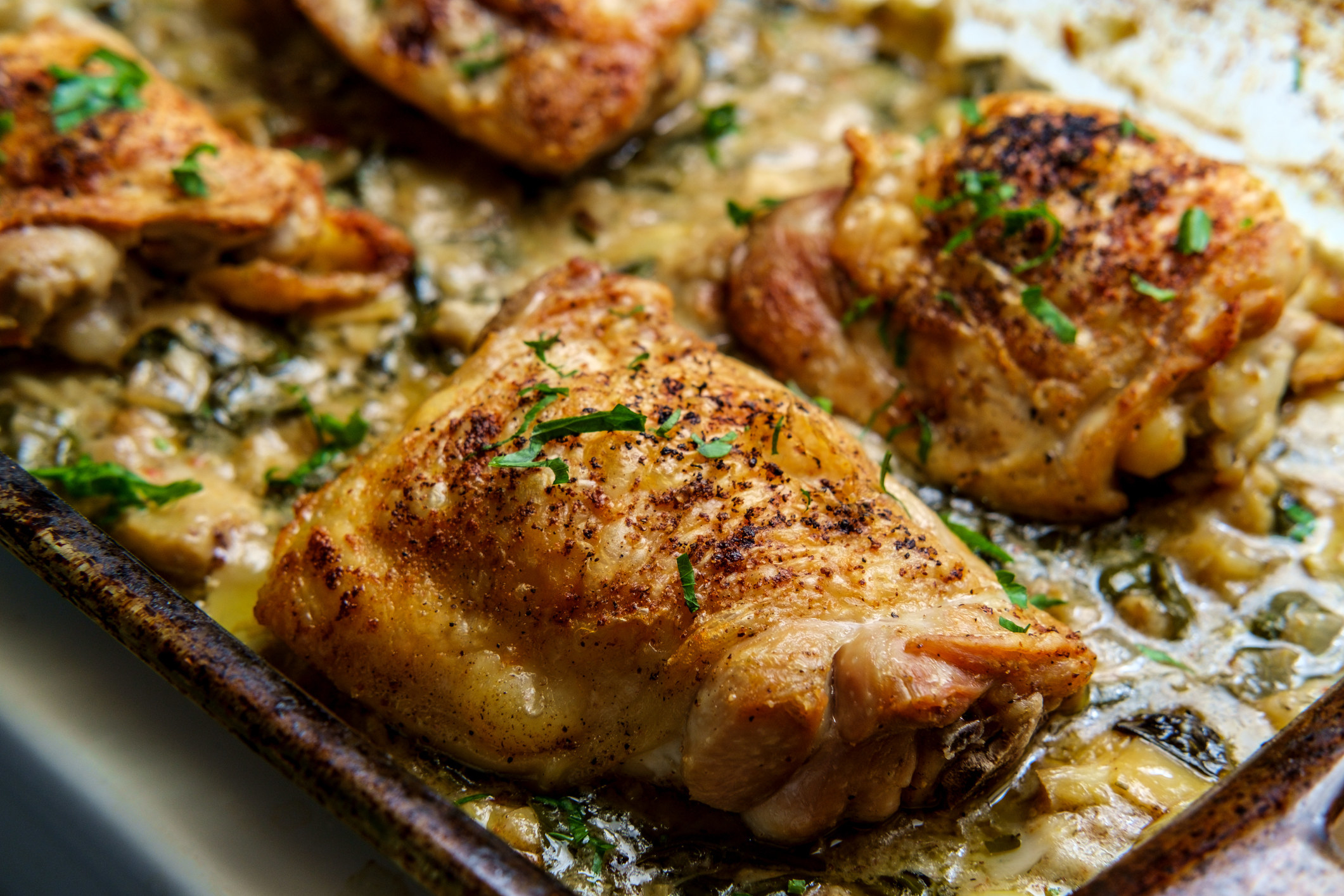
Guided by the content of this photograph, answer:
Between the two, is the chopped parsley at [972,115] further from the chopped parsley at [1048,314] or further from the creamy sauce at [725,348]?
the creamy sauce at [725,348]

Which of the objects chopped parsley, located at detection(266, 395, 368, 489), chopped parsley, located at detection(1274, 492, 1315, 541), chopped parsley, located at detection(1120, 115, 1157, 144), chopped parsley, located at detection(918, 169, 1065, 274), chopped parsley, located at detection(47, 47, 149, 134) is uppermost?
chopped parsley, located at detection(1120, 115, 1157, 144)

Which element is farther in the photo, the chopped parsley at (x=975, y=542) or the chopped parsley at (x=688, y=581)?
the chopped parsley at (x=975, y=542)

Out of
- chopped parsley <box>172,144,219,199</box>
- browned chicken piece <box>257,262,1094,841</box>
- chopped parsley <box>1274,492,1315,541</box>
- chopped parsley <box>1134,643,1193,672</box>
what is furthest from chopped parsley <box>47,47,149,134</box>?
chopped parsley <box>1274,492,1315,541</box>

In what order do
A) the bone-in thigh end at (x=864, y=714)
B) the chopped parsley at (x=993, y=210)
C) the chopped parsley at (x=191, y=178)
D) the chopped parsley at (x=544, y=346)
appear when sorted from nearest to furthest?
the bone-in thigh end at (x=864, y=714) → the chopped parsley at (x=544, y=346) → the chopped parsley at (x=993, y=210) → the chopped parsley at (x=191, y=178)

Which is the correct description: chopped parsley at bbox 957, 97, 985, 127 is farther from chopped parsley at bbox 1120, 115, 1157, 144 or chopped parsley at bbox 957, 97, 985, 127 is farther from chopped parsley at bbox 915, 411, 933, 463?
chopped parsley at bbox 915, 411, 933, 463

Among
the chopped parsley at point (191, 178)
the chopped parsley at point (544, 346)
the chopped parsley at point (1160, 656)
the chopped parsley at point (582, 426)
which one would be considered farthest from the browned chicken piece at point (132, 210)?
the chopped parsley at point (1160, 656)

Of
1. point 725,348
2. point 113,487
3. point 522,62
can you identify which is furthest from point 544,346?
point 522,62

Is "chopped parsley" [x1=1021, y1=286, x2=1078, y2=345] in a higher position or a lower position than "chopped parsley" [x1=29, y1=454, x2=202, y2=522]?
higher

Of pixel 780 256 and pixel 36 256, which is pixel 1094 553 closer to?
pixel 780 256
